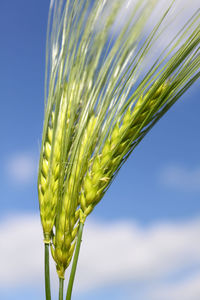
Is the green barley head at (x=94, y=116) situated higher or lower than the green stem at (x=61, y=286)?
higher

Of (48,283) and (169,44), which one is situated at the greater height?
(169,44)

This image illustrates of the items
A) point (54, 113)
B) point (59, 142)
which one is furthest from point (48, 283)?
point (54, 113)

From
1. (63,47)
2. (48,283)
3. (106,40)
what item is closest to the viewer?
(48,283)

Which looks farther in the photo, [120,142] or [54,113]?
[54,113]

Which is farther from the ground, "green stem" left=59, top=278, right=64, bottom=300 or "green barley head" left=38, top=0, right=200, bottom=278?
"green barley head" left=38, top=0, right=200, bottom=278

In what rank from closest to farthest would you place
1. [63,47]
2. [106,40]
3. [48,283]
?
1. [48,283]
2. [106,40]
3. [63,47]

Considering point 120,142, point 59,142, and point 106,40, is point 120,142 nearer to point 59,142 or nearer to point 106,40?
point 59,142

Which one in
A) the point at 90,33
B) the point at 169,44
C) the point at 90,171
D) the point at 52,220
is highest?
the point at 90,33

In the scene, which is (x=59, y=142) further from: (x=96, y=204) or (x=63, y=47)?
(x=63, y=47)

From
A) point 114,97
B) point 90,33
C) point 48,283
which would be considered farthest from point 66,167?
point 90,33
